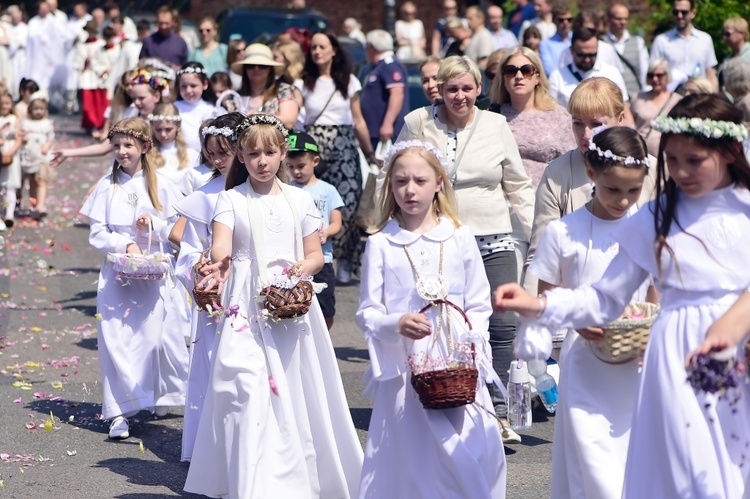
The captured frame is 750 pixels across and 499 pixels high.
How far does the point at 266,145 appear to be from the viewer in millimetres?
6344

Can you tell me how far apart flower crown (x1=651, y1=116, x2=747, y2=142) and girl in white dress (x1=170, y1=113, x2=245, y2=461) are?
2.90m

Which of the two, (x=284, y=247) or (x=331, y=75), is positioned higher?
(x=331, y=75)

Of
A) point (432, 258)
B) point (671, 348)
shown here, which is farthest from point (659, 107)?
point (671, 348)

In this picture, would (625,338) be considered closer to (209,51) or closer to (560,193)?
(560,193)

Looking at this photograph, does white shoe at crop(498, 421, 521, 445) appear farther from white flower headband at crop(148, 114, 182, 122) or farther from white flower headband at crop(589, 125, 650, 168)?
white flower headband at crop(148, 114, 182, 122)

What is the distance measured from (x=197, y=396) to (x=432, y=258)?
1969 millimetres

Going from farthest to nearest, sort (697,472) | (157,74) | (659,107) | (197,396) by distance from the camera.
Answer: (659,107), (157,74), (197,396), (697,472)

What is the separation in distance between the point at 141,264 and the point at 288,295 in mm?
1971

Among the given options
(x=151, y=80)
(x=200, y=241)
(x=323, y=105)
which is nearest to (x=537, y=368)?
(x=200, y=241)

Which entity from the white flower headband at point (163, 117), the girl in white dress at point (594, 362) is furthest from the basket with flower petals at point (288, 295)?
the white flower headband at point (163, 117)

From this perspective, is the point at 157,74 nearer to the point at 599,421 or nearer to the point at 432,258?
the point at 432,258

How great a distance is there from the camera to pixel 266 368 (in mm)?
6270

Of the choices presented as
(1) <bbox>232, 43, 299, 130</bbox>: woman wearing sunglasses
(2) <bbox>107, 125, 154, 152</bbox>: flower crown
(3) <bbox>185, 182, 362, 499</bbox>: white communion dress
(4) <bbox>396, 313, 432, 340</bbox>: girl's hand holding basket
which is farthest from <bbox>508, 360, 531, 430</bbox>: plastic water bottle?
(1) <bbox>232, 43, 299, 130</bbox>: woman wearing sunglasses

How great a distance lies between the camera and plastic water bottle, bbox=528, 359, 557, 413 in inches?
253
